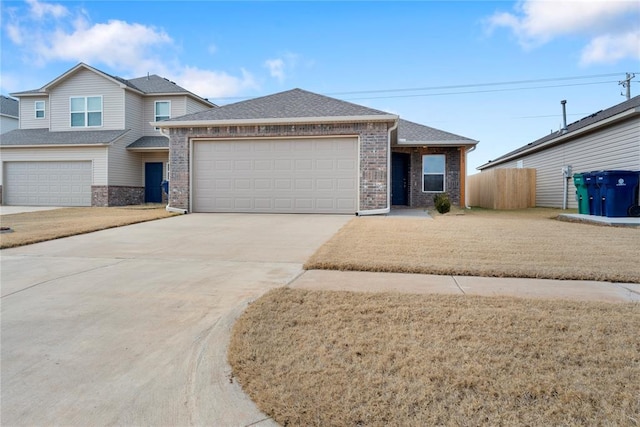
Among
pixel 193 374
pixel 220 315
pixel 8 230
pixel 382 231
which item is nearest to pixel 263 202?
pixel 382 231

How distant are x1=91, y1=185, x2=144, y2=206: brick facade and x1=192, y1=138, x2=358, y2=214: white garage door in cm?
757

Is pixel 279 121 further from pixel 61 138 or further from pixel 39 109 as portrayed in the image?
pixel 39 109

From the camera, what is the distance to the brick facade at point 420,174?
17.8 meters

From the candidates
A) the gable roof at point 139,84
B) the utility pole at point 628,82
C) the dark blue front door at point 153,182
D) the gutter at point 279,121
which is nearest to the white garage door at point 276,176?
the gutter at point 279,121

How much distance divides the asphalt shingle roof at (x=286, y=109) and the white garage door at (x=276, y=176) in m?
A: 0.84

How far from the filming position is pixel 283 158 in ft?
43.4

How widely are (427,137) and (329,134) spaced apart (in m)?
6.61

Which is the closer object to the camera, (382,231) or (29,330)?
(29,330)

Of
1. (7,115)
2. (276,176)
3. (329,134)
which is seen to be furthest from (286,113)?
(7,115)

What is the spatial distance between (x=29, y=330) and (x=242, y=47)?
603 inches

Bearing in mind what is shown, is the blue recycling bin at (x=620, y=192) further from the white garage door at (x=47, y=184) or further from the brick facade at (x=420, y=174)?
the white garage door at (x=47, y=184)

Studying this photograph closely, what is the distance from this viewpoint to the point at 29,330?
11.1 feet

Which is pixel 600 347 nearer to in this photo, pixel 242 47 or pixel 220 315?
pixel 220 315

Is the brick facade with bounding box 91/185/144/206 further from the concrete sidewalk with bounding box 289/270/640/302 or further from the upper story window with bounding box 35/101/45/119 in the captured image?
the concrete sidewalk with bounding box 289/270/640/302
